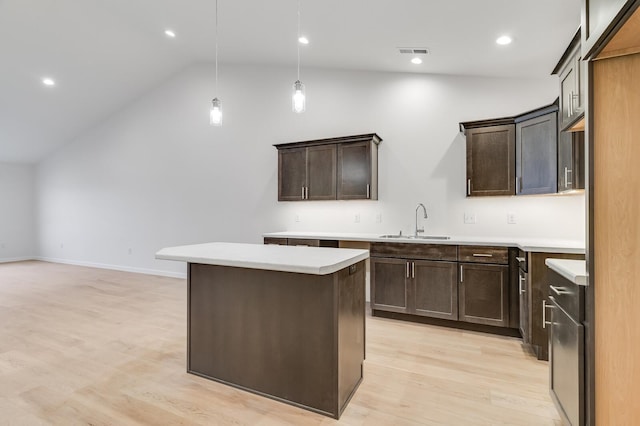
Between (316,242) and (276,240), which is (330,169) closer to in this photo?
(316,242)

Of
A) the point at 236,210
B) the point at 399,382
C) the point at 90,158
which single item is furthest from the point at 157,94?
the point at 399,382

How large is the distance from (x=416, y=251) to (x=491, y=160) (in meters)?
1.25

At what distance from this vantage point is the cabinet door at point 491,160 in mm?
3396

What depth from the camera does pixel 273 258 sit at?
2055 mm

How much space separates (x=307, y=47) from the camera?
4.04 m

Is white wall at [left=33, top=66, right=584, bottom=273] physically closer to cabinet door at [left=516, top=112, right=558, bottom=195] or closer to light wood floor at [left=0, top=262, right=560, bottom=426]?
cabinet door at [left=516, top=112, right=558, bottom=195]

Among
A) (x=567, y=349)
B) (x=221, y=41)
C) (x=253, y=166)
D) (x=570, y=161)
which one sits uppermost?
(x=221, y=41)

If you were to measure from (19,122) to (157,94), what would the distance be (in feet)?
8.67

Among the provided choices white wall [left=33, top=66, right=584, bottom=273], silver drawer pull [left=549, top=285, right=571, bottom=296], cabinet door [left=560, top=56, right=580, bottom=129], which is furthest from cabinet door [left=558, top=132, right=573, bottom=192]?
silver drawer pull [left=549, top=285, right=571, bottom=296]

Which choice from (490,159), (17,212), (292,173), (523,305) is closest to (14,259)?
(17,212)

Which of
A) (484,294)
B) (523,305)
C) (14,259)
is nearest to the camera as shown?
(523,305)

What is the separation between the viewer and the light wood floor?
6.48 ft

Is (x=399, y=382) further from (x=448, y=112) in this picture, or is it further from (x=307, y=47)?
(x=307, y=47)

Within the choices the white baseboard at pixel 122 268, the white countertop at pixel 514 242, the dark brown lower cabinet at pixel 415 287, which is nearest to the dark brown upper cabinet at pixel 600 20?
the white countertop at pixel 514 242
